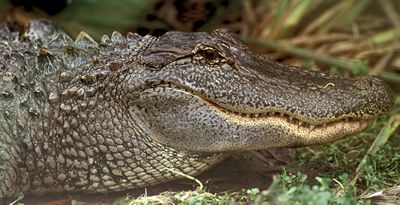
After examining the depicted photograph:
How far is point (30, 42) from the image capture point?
4.31 meters

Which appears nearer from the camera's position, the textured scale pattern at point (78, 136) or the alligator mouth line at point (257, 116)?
the alligator mouth line at point (257, 116)

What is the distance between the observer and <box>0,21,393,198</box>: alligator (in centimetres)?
367

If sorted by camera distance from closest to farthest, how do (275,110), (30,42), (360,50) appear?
(275,110) < (30,42) < (360,50)

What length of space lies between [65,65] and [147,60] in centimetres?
49

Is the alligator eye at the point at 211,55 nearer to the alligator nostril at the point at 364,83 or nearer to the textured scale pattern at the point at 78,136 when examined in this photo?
the textured scale pattern at the point at 78,136

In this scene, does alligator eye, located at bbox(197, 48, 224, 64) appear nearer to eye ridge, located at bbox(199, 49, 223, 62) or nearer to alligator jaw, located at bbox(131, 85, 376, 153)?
eye ridge, located at bbox(199, 49, 223, 62)

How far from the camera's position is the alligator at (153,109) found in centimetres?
367

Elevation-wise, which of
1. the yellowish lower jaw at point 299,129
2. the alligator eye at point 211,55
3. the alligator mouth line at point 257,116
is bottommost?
the yellowish lower jaw at point 299,129

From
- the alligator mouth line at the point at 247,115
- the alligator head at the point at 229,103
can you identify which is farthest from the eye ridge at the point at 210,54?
the alligator mouth line at the point at 247,115

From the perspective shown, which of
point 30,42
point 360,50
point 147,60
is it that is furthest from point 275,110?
point 360,50

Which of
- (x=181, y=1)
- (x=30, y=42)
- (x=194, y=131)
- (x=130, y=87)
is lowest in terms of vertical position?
(x=194, y=131)

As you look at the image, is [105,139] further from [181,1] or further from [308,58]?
[308,58]

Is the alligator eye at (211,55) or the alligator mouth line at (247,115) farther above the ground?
the alligator eye at (211,55)

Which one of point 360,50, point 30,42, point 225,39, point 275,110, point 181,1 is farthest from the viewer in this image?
point 360,50
